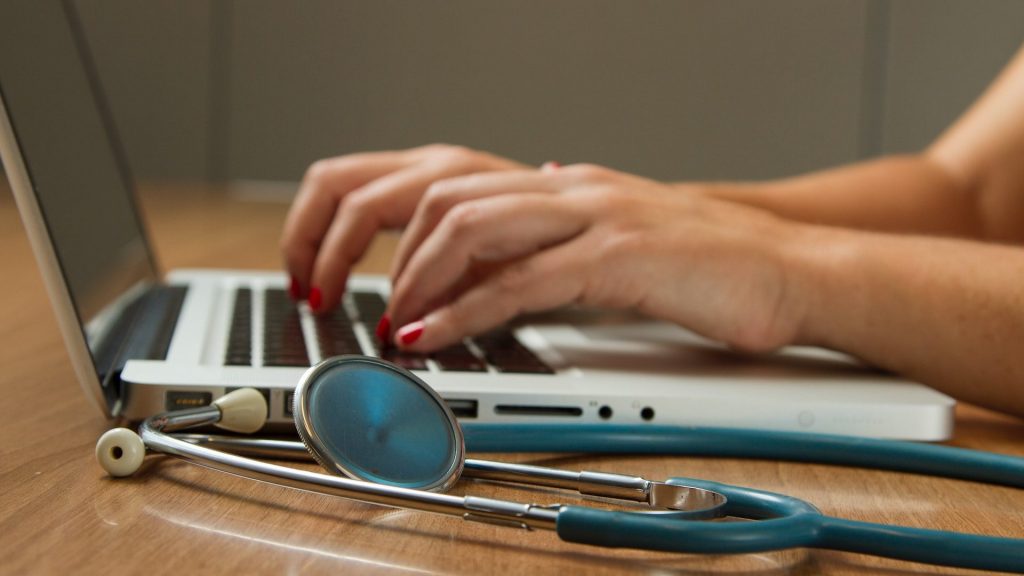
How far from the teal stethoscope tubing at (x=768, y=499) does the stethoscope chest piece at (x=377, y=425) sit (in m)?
0.06

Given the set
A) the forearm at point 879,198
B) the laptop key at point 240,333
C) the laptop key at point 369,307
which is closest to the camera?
the laptop key at point 240,333

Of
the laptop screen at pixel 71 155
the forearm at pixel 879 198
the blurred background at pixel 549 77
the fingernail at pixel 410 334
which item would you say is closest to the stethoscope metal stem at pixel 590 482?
the laptop screen at pixel 71 155

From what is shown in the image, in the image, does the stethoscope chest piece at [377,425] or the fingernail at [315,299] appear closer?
the stethoscope chest piece at [377,425]

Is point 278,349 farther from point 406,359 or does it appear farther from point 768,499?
point 768,499

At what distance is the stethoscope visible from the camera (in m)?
0.35

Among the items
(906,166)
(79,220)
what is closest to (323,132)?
(906,166)

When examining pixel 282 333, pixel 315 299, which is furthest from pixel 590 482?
pixel 315 299

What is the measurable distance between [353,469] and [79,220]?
0.48 meters

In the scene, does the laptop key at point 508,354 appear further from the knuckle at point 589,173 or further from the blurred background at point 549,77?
the blurred background at point 549,77

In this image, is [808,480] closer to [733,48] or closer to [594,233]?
[594,233]

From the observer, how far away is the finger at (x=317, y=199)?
0.92 m

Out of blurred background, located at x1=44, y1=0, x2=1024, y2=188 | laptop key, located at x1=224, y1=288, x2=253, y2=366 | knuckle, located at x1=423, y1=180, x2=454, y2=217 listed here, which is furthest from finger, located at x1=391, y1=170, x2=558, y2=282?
blurred background, located at x1=44, y1=0, x2=1024, y2=188

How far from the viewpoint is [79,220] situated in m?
0.79

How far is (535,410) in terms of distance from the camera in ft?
1.80
